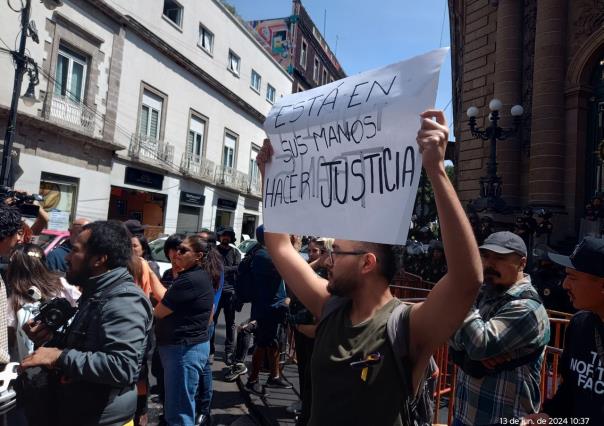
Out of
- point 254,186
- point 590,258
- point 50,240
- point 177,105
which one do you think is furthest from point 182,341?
point 254,186

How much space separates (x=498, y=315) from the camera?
2.38m

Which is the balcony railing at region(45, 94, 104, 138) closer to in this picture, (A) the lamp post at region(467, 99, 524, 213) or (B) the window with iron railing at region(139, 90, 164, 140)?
(B) the window with iron railing at region(139, 90, 164, 140)

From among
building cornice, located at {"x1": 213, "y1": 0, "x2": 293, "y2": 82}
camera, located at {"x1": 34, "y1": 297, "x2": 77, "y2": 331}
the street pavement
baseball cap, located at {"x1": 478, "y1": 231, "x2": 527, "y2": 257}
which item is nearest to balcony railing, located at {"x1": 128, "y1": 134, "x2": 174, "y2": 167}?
building cornice, located at {"x1": 213, "y1": 0, "x2": 293, "y2": 82}

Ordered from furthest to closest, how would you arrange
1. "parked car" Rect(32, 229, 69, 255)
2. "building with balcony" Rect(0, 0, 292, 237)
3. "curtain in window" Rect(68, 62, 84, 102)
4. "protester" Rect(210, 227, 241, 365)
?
"curtain in window" Rect(68, 62, 84, 102)
"building with balcony" Rect(0, 0, 292, 237)
"parked car" Rect(32, 229, 69, 255)
"protester" Rect(210, 227, 241, 365)

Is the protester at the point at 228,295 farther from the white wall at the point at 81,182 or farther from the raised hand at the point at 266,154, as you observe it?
the white wall at the point at 81,182

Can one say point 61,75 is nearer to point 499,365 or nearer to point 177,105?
point 177,105

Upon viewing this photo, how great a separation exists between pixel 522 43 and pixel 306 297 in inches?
467

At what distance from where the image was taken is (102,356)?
6.88 feet

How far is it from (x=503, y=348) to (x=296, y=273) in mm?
1086

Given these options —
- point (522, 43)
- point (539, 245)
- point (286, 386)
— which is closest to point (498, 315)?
point (286, 386)

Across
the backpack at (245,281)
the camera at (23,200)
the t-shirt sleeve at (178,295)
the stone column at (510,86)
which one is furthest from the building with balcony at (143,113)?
the stone column at (510,86)

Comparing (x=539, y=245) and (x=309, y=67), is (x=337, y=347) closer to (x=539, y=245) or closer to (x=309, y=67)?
(x=539, y=245)

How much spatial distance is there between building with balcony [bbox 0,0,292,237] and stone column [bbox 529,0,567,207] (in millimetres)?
13962

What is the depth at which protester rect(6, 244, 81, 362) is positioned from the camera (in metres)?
2.69
